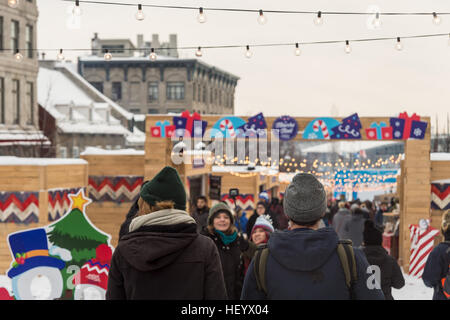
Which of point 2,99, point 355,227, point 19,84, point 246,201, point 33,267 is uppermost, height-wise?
point 19,84

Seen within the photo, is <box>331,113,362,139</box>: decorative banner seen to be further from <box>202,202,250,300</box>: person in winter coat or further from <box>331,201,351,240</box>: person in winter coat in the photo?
<box>202,202,250,300</box>: person in winter coat

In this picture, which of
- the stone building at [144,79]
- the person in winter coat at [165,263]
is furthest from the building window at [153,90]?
the person in winter coat at [165,263]

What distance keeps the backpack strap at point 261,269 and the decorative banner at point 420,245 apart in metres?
12.0

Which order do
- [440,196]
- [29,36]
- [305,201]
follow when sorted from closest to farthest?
1. [305,201]
2. [440,196]
3. [29,36]

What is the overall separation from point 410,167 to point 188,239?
13743 millimetres

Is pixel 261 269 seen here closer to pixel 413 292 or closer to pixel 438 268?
pixel 438 268

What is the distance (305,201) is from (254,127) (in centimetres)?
1389

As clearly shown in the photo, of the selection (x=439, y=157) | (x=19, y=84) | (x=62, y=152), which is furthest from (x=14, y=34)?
(x=439, y=157)

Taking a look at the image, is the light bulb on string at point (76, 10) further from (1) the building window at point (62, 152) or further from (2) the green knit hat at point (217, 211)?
(1) the building window at point (62, 152)

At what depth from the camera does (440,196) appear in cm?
1616

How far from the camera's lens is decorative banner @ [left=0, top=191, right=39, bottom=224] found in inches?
571

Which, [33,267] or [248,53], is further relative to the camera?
[248,53]

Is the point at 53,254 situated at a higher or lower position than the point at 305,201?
lower
